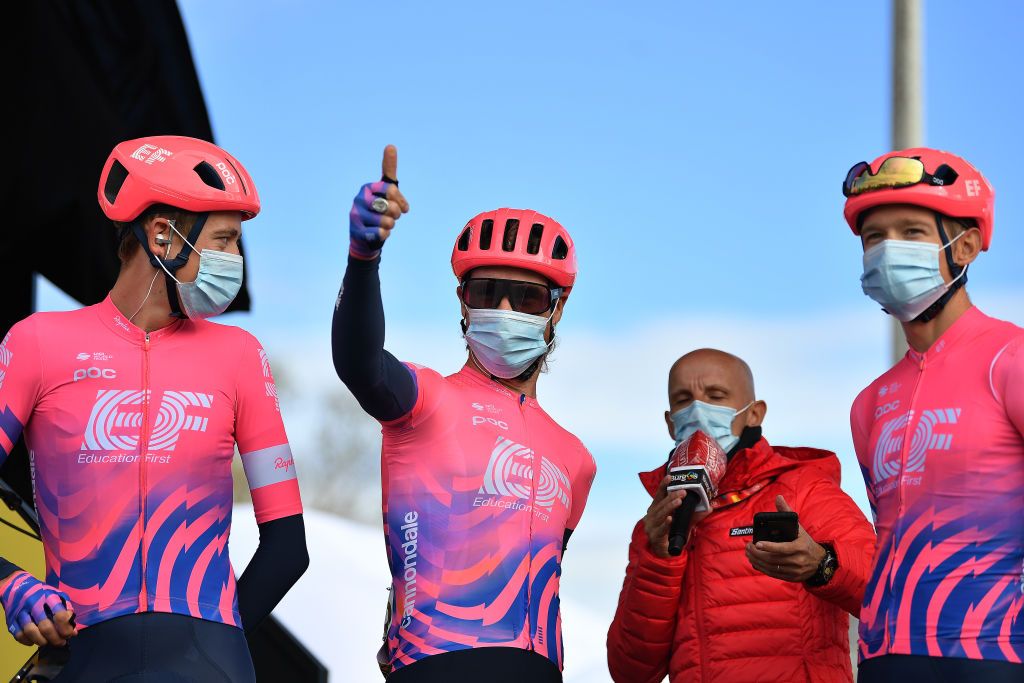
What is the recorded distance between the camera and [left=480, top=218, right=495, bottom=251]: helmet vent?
468 centimetres

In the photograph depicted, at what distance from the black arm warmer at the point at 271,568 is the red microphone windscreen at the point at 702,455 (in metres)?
1.59

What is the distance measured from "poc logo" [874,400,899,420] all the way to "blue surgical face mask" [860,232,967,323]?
287 mm

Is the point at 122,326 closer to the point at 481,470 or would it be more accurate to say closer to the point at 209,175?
the point at 209,175

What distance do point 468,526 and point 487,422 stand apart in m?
0.38

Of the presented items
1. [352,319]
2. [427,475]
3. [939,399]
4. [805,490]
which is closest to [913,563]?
[939,399]

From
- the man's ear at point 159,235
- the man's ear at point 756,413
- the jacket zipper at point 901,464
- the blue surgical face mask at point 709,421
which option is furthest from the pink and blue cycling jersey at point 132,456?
the man's ear at point 756,413

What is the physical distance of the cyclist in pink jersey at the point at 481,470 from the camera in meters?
4.18

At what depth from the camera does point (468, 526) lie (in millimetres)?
4336

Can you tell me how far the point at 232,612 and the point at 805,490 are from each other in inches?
94.5

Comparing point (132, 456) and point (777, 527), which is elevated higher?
point (132, 456)

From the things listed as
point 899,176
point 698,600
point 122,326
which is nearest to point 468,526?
point 698,600

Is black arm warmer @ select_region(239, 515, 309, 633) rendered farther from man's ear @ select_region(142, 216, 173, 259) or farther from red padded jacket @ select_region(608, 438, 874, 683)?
red padded jacket @ select_region(608, 438, 874, 683)

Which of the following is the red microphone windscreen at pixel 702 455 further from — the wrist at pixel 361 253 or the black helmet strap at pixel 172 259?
the black helmet strap at pixel 172 259

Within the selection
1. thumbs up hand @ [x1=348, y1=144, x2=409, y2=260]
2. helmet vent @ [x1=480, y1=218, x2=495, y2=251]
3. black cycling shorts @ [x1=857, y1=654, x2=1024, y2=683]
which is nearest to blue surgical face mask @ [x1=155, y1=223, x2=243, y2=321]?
thumbs up hand @ [x1=348, y1=144, x2=409, y2=260]
